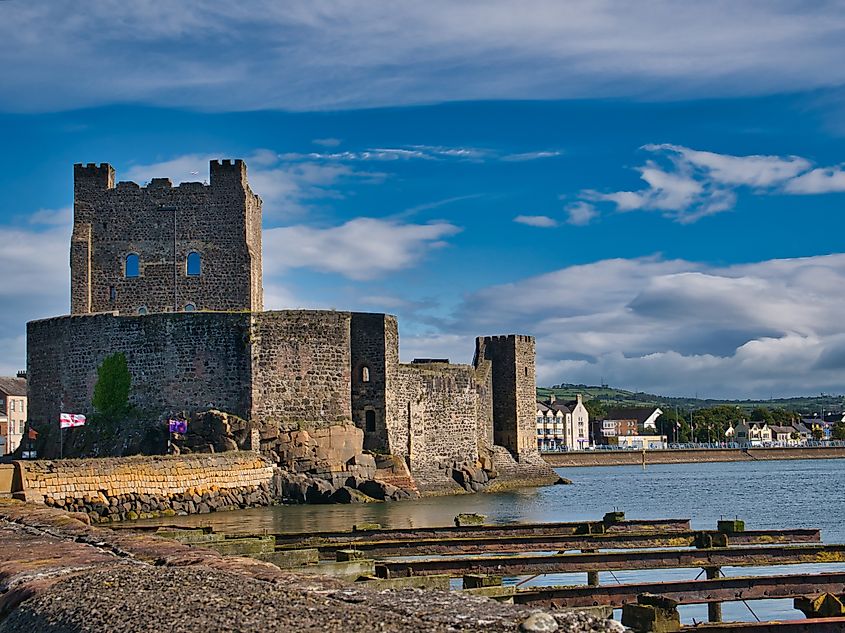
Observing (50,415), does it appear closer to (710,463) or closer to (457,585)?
(457,585)

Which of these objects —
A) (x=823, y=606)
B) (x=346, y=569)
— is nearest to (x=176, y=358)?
(x=346, y=569)

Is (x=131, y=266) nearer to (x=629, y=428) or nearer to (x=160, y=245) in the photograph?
(x=160, y=245)

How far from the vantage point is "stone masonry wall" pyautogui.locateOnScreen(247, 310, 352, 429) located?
37.4 m

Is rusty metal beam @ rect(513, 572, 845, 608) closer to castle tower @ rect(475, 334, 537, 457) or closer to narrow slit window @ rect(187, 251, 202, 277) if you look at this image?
narrow slit window @ rect(187, 251, 202, 277)

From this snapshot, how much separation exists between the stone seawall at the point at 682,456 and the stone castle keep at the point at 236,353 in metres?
44.2

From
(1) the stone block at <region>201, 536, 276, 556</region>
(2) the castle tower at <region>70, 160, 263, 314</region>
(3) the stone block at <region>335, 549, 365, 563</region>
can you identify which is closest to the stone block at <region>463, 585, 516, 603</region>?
(3) the stone block at <region>335, 549, 365, 563</region>

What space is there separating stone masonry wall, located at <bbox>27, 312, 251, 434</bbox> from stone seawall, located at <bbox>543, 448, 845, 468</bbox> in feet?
183

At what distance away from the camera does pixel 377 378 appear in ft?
129

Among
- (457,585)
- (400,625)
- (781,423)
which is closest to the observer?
(400,625)

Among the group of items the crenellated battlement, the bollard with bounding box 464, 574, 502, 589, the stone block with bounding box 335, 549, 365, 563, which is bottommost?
the bollard with bounding box 464, 574, 502, 589

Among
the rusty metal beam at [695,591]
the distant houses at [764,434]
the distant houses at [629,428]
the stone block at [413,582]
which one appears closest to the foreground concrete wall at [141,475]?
the stone block at [413,582]

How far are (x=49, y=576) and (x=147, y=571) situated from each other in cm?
92

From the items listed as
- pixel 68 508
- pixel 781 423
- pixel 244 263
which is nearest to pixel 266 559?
pixel 68 508

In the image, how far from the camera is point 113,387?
38.1 metres
